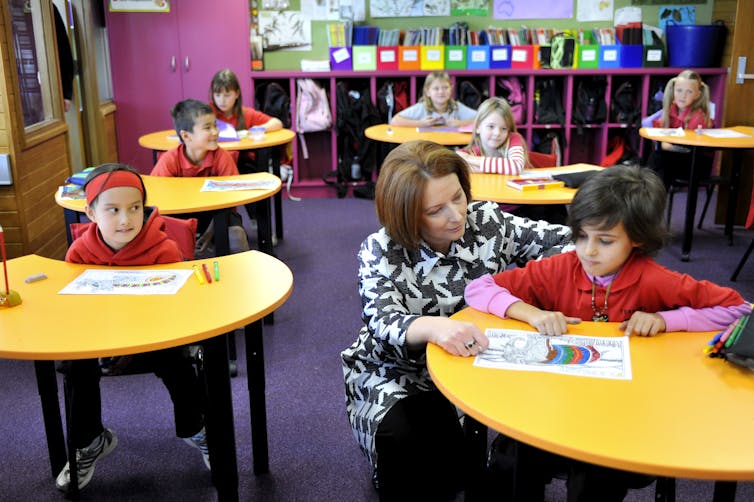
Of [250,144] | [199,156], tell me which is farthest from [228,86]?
[199,156]

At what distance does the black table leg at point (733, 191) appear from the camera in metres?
4.74

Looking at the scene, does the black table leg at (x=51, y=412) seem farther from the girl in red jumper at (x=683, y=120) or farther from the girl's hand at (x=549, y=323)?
the girl in red jumper at (x=683, y=120)

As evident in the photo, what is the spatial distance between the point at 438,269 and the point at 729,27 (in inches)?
224

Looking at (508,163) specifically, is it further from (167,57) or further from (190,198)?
(167,57)

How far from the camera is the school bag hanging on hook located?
6273mm

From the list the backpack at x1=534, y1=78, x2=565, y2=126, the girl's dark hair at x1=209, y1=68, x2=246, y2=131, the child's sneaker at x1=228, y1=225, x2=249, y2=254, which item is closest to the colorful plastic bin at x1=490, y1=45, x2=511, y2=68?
the backpack at x1=534, y1=78, x2=565, y2=126

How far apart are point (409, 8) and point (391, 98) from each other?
3.00 ft

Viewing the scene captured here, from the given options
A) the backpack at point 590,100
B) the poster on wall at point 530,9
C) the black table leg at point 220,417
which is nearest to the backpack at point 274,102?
the poster on wall at point 530,9

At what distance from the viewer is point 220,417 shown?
1854 millimetres

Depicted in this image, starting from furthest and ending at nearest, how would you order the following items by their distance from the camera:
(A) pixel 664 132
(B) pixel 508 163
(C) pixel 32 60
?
1. (A) pixel 664 132
2. (C) pixel 32 60
3. (B) pixel 508 163

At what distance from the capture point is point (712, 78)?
6383 millimetres

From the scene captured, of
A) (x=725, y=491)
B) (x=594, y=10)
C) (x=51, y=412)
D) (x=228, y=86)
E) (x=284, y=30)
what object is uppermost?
(x=594, y=10)

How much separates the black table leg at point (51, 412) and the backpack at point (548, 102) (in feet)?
16.5

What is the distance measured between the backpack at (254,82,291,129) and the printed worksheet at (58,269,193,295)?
437 cm
